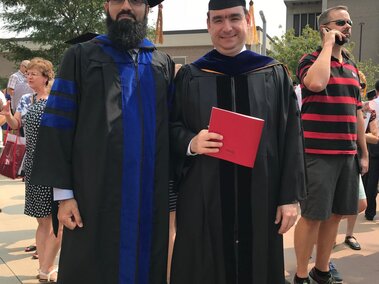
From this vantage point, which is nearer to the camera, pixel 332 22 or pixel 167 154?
pixel 167 154

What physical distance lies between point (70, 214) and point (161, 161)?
0.55 m

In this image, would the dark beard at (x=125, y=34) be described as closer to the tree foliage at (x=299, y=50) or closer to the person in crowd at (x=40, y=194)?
the person in crowd at (x=40, y=194)

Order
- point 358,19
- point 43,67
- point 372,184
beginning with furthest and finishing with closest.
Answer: point 358,19 < point 372,184 < point 43,67

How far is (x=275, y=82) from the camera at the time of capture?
7.63ft

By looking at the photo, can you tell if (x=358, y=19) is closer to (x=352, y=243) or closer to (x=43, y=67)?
(x=352, y=243)

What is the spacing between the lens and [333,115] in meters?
3.18

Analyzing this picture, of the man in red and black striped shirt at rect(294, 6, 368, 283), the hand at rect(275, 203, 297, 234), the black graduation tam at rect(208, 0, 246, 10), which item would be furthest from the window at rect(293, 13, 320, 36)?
the hand at rect(275, 203, 297, 234)

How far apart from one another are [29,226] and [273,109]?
3958mm

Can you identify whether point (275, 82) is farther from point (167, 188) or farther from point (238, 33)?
point (167, 188)

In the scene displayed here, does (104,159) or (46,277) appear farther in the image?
(46,277)

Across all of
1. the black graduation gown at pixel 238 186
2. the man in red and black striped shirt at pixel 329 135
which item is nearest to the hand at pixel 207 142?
the black graduation gown at pixel 238 186

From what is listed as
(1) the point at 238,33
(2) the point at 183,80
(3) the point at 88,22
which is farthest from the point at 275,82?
(3) the point at 88,22

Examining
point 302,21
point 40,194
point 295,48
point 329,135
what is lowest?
point 40,194

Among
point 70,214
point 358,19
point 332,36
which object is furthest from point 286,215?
point 358,19
